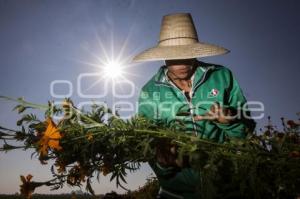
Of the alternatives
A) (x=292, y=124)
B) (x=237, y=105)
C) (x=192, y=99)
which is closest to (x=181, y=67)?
(x=192, y=99)

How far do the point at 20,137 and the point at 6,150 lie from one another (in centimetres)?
11

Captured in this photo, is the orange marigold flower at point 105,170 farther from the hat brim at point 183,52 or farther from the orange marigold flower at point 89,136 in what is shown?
the hat brim at point 183,52

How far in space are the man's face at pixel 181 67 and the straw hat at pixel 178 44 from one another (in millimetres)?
119

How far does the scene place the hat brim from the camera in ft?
8.32

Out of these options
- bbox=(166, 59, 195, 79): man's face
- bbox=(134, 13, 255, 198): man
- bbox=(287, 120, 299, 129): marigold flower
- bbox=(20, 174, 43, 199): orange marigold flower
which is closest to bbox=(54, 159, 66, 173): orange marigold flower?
bbox=(20, 174, 43, 199): orange marigold flower

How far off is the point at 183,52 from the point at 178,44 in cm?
17

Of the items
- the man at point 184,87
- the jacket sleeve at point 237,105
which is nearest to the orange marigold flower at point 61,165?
the man at point 184,87

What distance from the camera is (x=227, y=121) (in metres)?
1.99

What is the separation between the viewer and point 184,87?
2859mm

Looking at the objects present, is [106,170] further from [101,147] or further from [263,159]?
[263,159]

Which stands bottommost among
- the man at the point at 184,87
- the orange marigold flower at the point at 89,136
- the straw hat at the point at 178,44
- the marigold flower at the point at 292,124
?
the marigold flower at the point at 292,124

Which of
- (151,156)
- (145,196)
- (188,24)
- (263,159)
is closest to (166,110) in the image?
(188,24)

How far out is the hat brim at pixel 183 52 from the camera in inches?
99.9

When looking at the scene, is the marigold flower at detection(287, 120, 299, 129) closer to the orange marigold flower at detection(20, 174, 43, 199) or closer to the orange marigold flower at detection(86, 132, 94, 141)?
the orange marigold flower at detection(86, 132, 94, 141)
